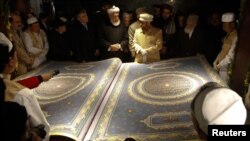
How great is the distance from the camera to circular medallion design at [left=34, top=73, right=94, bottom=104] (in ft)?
13.1

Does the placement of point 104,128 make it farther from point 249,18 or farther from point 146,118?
point 249,18

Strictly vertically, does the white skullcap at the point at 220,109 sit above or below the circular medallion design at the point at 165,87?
above

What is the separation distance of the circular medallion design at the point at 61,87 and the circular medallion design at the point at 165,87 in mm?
741

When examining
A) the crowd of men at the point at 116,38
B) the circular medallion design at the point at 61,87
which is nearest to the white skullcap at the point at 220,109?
the circular medallion design at the point at 61,87

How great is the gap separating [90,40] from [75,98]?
2177 mm

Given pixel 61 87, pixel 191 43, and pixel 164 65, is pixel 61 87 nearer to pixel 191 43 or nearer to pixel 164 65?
pixel 164 65

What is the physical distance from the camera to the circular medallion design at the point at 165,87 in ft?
12.2

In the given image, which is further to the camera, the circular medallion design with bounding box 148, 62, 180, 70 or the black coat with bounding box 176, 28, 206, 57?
the black coat with bounding box 176, 28, 206, 57

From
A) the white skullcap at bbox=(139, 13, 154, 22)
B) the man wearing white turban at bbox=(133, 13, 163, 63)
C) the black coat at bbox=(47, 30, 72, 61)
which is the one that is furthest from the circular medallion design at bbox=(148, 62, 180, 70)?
the black coat at bbox=(47, 30, 72, 61)

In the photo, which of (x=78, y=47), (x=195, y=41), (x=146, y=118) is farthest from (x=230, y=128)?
(x=78, y=47)

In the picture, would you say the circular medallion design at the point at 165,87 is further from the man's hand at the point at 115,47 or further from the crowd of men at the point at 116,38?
the man's hand at the point at 115,47

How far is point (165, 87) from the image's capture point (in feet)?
13.4

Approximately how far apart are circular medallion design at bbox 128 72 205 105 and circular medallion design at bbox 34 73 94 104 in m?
0.74

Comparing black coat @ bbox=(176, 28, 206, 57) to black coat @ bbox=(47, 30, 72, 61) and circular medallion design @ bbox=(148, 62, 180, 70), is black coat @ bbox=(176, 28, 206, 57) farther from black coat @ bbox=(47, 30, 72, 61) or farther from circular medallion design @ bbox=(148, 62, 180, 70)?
black coat @ bbox=(47, 30, 72, 61)
